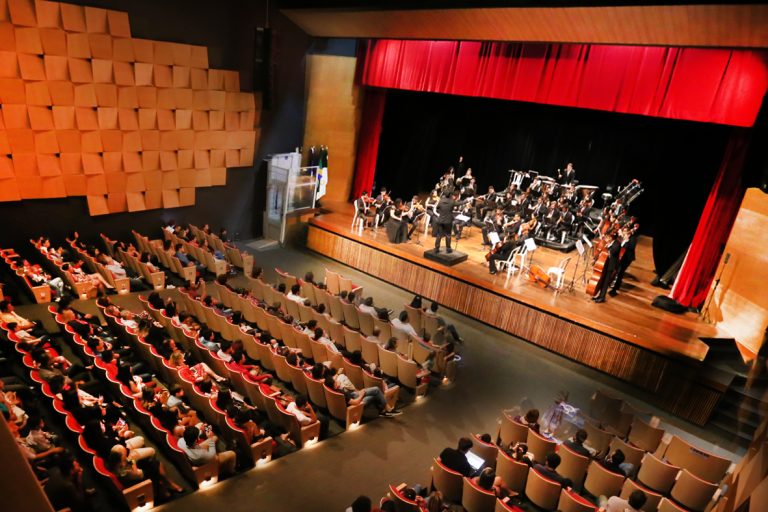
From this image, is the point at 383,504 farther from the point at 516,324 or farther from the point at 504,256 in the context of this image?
the point at 504,256

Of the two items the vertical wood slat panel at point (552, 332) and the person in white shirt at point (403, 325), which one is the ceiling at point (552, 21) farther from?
the person in white shirt at point (403, 325)

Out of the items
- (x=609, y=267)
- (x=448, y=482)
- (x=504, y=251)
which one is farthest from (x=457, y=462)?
(x=504, y=251)

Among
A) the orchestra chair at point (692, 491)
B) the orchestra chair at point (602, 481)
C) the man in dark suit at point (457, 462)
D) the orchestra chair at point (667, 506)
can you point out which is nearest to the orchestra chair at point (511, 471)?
the man in dark suit at point (457, 462)

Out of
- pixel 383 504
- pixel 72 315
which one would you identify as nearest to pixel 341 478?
pixel 383 504

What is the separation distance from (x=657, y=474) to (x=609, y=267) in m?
3.79

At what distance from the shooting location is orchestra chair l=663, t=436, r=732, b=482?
4793mm

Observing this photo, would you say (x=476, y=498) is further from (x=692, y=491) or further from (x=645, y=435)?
(x=645, y=435)

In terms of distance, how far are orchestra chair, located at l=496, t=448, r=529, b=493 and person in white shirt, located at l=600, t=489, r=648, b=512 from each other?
27.6 inches

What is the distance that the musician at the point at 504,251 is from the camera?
28.2 ft

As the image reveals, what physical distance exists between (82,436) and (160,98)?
22.2 feet

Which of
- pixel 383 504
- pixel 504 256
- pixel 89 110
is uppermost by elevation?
pixel 89 110

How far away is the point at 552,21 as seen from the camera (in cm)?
717

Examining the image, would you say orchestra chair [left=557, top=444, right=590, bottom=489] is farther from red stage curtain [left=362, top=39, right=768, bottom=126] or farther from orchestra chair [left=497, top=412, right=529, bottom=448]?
red stage curtain [left=362, top=39, right=768, bottom=126]

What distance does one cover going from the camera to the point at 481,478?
13.2 feet
